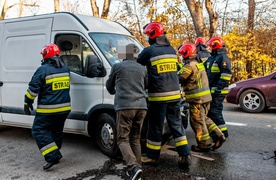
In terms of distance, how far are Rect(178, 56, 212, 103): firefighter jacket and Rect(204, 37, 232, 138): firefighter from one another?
0.50 m

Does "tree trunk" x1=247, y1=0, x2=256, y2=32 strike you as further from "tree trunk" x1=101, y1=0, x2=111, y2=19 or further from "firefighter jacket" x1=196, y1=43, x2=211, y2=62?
"firefighter jacket" x1=196, y1=43, x2=211, y2=62

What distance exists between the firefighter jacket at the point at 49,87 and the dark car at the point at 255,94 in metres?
5.95

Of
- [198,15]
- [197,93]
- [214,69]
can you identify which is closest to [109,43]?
[197,93]

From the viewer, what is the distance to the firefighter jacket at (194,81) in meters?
4.87

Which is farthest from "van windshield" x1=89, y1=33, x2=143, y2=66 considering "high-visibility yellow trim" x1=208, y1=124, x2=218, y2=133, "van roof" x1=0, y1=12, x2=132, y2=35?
"high-visibility yellow trim" x1=208, y1=124, x2=218, y2=133

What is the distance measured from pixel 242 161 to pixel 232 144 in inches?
35.8

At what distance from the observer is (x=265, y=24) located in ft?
47.3

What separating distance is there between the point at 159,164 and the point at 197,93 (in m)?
1.29

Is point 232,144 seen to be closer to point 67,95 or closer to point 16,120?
point 67,95

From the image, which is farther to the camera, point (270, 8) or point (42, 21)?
point (270, 8)

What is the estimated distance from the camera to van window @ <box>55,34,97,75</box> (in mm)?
5008

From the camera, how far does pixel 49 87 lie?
14.6 ft

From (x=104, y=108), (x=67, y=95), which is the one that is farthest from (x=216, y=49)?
(x=67, y=95)

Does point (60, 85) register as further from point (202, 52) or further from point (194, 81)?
point (202, 52)
